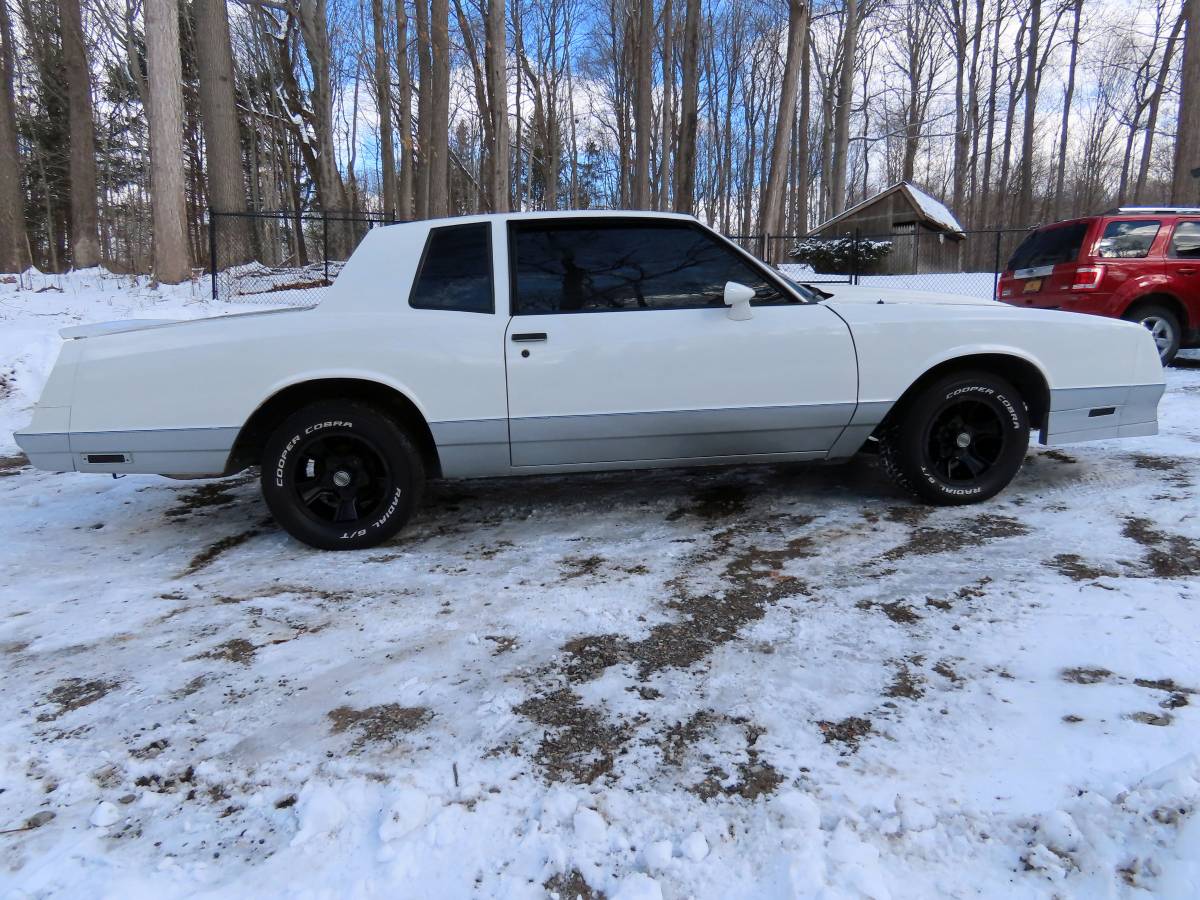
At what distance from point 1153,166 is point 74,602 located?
5310 cm

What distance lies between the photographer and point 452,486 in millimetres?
4809

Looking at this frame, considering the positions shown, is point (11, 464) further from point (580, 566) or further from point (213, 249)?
point (213, 249)

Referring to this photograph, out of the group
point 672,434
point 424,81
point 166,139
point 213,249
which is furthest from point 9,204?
point 672,434

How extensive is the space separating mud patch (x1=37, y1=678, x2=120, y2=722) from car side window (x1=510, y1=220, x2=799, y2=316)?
7.42 ft

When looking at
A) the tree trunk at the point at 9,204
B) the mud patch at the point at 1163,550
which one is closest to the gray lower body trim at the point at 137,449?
the mud patch at the point at 1163,550

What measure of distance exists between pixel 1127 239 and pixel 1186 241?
741 mm

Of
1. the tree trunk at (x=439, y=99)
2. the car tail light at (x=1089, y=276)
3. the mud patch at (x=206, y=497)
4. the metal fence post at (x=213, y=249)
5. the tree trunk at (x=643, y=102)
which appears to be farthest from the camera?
the tree trunk at (x=643, y=102)

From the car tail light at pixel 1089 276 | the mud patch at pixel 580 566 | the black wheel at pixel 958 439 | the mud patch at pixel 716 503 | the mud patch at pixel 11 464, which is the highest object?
the car tail light at pixel 1089 276

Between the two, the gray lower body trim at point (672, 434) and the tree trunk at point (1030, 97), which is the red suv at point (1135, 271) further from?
the tree trunk at point (1030, 97)

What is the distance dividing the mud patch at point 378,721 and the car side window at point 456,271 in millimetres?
2004

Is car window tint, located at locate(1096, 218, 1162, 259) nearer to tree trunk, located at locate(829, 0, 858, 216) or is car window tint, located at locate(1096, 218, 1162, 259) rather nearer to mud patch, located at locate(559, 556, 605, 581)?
mud patch, located at locate(559, 556, 605, 581)

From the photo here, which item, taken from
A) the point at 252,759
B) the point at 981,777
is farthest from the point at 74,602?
the point at 981,777

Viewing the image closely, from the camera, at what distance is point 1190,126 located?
1366cm

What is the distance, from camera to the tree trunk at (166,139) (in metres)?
11.1
